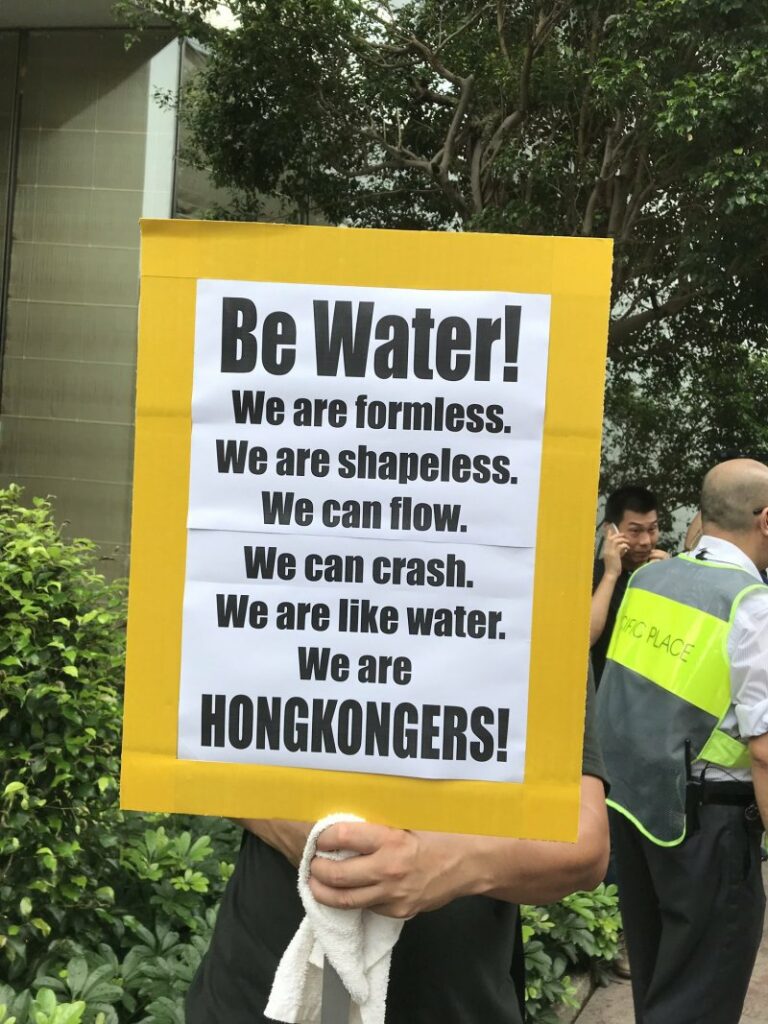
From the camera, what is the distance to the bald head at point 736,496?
3418 mm

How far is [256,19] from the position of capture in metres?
9.56

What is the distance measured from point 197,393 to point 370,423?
0.21 m

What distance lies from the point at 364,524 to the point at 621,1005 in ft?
12.9

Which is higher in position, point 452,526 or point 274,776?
point 452,526

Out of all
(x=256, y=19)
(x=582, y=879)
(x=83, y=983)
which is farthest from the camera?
(x=256, y=19)

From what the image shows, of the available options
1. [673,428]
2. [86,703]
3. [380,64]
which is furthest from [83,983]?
[673,428]

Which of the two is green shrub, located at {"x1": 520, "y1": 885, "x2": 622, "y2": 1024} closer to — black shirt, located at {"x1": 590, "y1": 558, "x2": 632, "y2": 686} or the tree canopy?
black shirt, located at {"x1": 590, "y1": 558, "x2": 632, "y2": 686}

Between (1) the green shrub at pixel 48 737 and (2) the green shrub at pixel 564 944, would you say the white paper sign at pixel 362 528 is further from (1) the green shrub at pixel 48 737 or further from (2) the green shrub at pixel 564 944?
(2) the green shrub at pixel 564 944

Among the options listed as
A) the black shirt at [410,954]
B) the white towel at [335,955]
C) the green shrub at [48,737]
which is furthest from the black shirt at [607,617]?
the white towel at [335,955]

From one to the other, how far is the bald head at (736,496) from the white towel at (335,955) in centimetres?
226

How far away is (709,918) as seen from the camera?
3.29 m

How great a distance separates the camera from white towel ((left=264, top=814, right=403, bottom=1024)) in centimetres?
141

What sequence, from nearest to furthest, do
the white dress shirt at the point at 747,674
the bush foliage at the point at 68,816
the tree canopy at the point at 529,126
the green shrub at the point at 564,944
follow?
the white dress shirt at the point at 747,674
the bush foliage at the point at 68,816
the green shrub at the point at 564,944
the tree canopy at the point at 529,126

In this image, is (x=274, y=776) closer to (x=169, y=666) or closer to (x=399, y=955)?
(x=169, y=666)
